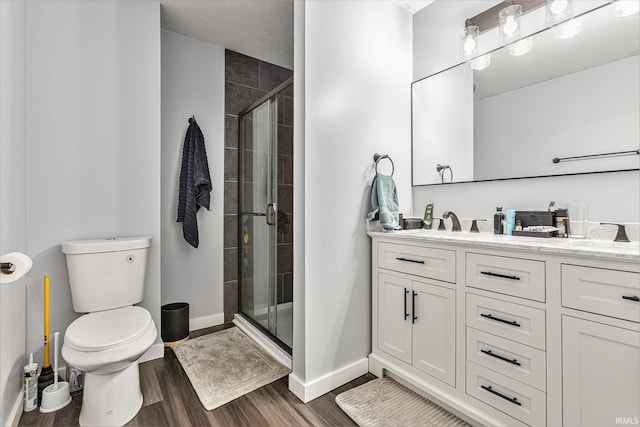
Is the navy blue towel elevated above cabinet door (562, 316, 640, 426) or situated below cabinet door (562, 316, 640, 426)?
above

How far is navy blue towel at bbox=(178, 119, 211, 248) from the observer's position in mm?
2596

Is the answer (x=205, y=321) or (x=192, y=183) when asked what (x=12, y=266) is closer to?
(x=192, y=183)

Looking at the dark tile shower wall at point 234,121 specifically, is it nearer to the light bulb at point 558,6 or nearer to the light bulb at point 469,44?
the light bulb at point 469,44

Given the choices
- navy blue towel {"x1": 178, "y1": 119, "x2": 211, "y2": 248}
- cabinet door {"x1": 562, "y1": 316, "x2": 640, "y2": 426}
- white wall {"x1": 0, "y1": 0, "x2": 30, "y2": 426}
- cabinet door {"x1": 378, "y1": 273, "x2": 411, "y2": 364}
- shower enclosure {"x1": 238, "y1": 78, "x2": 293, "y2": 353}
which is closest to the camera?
cabinet door {"x1": 562, "y1": 316, "x2": 640, "y2": 426}

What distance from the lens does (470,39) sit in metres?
2.08

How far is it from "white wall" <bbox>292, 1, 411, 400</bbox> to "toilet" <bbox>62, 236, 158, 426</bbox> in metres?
0.86

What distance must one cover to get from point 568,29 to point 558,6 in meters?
0.15

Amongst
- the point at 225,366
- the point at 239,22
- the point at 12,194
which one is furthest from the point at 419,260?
the point at 239,22

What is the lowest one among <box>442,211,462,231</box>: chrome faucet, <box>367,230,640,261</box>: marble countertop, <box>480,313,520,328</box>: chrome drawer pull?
<box>480,313,520,328</box>: chrome drawer pull

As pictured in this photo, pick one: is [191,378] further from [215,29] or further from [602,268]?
[215,29]

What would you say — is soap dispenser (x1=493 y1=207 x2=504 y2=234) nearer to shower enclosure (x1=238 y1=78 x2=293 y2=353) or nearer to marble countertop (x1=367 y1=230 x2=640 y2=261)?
marble countertop (x1=367 y1=230 x2=640 y2=261)

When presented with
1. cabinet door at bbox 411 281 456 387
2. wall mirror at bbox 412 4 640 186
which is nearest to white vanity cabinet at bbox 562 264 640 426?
cabinet door at bbox 411 281 456 387

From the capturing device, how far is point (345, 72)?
1.93 m

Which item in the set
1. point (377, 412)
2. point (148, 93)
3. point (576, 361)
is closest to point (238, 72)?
point (148, 93)
